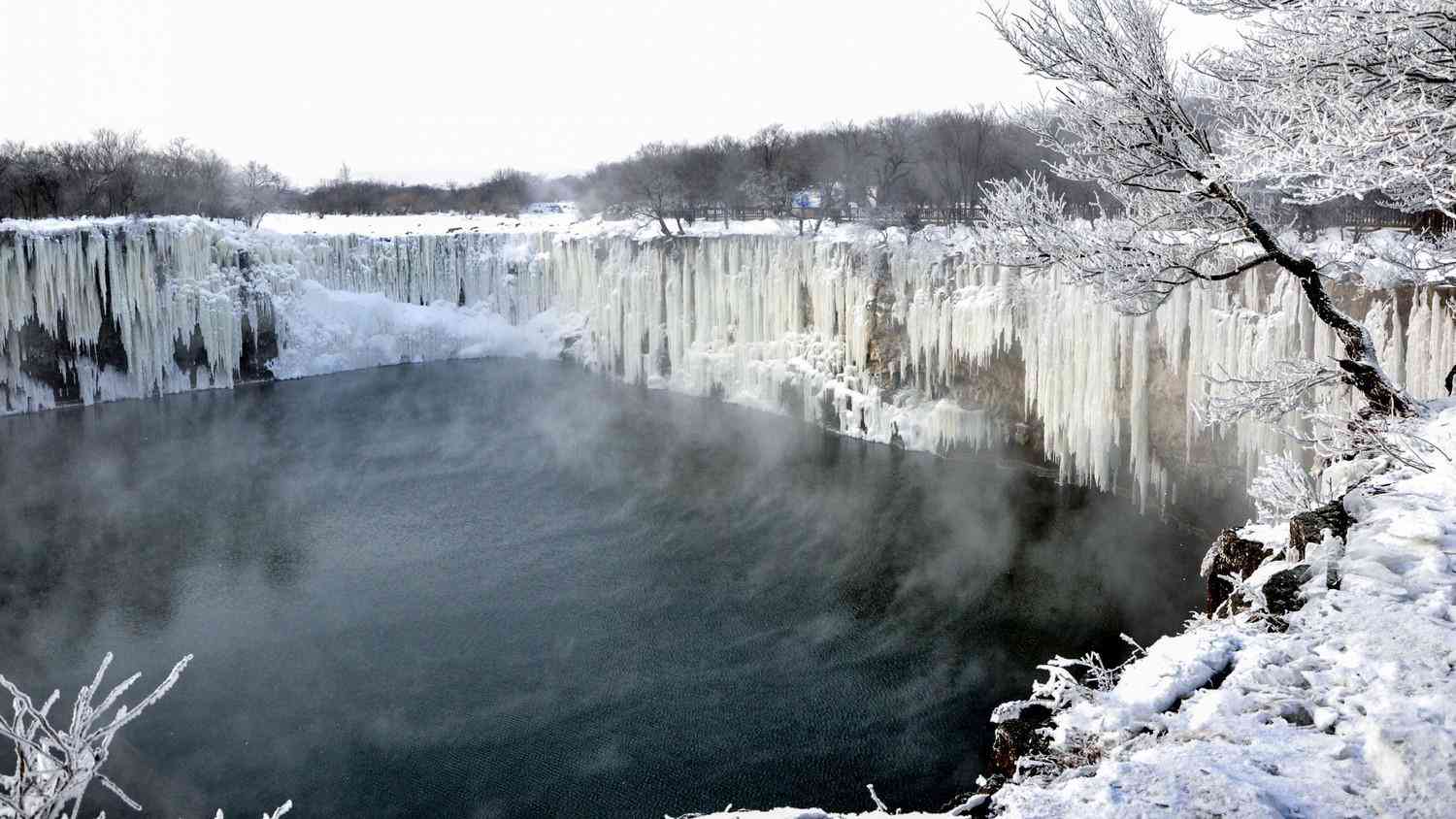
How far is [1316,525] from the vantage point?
4.23m

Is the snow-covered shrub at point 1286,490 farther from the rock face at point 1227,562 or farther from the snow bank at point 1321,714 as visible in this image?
the snow bank at point 1321,714

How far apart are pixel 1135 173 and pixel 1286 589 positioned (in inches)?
103

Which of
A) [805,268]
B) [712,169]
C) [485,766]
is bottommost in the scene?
[485,766]

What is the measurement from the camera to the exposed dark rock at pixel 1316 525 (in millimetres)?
4168

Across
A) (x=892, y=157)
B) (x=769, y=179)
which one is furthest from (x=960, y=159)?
(x=769, y=179)

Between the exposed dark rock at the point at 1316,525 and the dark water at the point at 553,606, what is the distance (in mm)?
5752

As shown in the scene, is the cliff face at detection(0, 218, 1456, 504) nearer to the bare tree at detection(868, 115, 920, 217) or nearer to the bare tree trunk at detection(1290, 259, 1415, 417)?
the bare tree at detection(868, 115, 920, 217)

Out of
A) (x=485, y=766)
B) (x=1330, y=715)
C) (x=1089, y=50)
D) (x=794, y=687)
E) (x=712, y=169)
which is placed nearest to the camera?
(x=1330, y=715)

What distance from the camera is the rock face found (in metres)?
4.94

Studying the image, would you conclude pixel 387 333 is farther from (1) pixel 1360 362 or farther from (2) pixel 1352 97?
(2) pixel 1352 97

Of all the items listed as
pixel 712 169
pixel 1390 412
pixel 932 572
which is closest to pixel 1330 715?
pixel 1390 412

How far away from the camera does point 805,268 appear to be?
25719 millimetres

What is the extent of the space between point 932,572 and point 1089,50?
10.8m

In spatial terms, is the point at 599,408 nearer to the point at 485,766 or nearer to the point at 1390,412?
the point at 485,766
